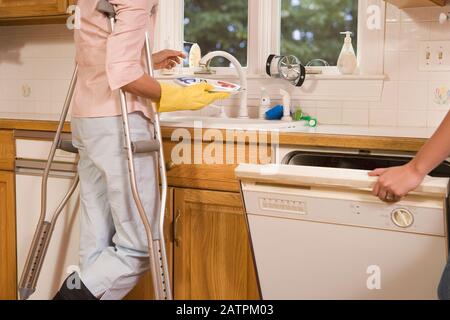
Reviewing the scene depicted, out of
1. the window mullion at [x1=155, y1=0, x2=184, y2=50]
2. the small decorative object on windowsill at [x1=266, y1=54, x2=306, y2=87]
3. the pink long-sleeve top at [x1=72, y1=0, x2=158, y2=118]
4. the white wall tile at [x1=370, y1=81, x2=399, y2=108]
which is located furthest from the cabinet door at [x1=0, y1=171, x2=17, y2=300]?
the white wall tile at [x1=370, y1=81, x2=399, y2=108]

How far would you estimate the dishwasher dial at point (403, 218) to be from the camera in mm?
1396

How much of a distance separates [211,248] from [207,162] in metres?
0.31

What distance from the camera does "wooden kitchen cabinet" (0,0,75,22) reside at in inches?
108

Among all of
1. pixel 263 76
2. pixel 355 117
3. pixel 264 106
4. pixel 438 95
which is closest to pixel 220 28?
pixel 263 76

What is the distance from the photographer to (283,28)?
2842 millimetres

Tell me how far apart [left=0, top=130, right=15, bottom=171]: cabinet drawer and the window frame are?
77cm

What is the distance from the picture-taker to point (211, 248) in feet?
7.09

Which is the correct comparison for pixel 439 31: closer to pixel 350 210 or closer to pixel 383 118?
pixel 383 118

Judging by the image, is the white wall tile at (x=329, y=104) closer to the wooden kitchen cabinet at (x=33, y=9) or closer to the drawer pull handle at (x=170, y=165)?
Result: the drawer pull handle at (x=170, y=165)

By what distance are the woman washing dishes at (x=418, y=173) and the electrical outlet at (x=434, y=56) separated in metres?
1.11

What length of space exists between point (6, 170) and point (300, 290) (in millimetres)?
1477
